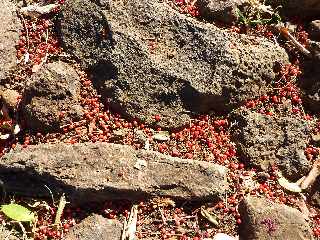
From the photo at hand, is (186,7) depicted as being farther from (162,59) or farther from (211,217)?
(211,217)

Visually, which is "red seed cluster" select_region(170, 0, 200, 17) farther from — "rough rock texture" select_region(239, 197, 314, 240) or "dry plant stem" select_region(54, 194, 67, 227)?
A: "dry plant stem" select_region(54, 194, 67, 227)

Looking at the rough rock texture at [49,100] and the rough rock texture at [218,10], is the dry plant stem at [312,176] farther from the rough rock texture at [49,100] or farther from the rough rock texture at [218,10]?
the rough rock texture at [49,100]

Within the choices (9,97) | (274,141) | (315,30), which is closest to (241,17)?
(315,30)

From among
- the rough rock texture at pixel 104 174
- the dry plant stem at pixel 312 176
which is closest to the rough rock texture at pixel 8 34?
the rough rock texture at pixel 104 174

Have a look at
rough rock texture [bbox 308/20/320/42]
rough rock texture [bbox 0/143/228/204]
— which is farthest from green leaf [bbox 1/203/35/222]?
rough rock texture [bbox 308/20/320/42]

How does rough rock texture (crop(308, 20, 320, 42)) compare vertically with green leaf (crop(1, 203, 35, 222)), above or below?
above

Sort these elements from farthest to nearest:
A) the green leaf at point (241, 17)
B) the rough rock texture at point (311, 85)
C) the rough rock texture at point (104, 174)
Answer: the green leaf at point (241, 17) < the rough rock texture at point (311, 85) < the rough rock texture at point (104, 174)
